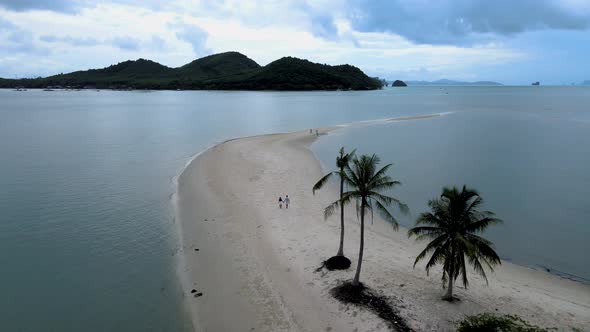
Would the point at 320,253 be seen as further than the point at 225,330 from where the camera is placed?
Yes

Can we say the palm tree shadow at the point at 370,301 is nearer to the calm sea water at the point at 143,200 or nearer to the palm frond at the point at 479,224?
the palm frond at the point at 479,224

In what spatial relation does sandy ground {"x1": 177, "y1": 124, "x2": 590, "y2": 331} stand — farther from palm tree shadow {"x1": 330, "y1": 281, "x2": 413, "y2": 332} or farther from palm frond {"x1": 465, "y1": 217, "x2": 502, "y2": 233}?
palm frond {"x1": 465, "y1": 217, "x2": 502, "y2": 233}

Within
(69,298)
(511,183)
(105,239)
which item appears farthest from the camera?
(511,183)

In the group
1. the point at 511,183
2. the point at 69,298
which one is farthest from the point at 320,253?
the point at 511,183

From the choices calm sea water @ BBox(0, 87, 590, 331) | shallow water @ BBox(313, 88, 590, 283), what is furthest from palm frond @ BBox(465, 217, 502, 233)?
calm sea water @ BBox(0, 87, 590, 331)

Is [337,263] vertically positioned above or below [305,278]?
above

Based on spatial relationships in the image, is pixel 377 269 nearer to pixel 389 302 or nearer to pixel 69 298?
pixel 389 302

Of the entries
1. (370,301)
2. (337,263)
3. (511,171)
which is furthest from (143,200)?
(511,171)

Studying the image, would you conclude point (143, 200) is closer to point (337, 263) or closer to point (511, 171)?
point (337, 263)
